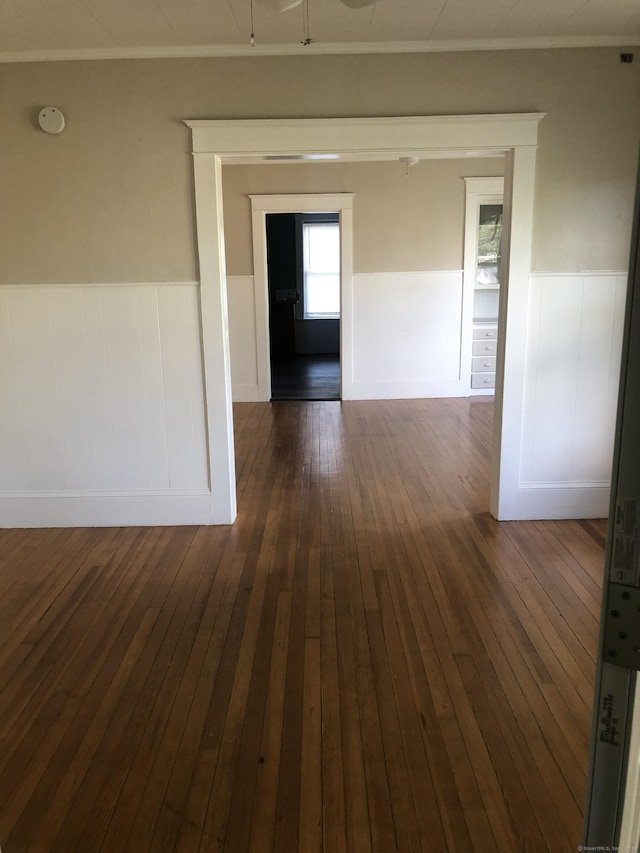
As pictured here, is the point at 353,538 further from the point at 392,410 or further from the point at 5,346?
the point at 392,410

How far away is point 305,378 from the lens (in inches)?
348

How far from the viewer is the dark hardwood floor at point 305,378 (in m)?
7.73

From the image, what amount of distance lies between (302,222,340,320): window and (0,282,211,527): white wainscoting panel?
284 inches

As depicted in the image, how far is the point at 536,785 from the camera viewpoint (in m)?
1.88

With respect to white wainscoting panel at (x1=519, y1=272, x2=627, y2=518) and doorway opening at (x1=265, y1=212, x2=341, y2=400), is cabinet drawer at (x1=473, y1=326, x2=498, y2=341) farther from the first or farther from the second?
white wainscoting panel at (x1=519, y1=272, x2=627, y2=518)

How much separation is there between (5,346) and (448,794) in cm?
318

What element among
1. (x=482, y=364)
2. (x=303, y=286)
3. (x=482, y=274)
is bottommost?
(x=482, y=364)

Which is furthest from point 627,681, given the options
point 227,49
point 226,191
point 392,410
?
point 226,191

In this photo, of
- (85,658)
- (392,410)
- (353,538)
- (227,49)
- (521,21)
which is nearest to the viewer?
(85,658)

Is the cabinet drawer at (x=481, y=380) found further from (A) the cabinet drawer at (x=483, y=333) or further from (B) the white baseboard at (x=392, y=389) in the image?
(A) the cabinet drawer at (x=483, y=333)

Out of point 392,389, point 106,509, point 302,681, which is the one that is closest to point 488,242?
point 392,389

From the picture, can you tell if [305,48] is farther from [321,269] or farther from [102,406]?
[321,269]

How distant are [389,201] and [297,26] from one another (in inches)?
155

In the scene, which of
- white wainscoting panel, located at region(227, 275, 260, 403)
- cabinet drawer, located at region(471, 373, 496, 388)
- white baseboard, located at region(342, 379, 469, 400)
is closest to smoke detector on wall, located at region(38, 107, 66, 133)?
white wainscoting panel, located at region(227, 275, 260, 403)
